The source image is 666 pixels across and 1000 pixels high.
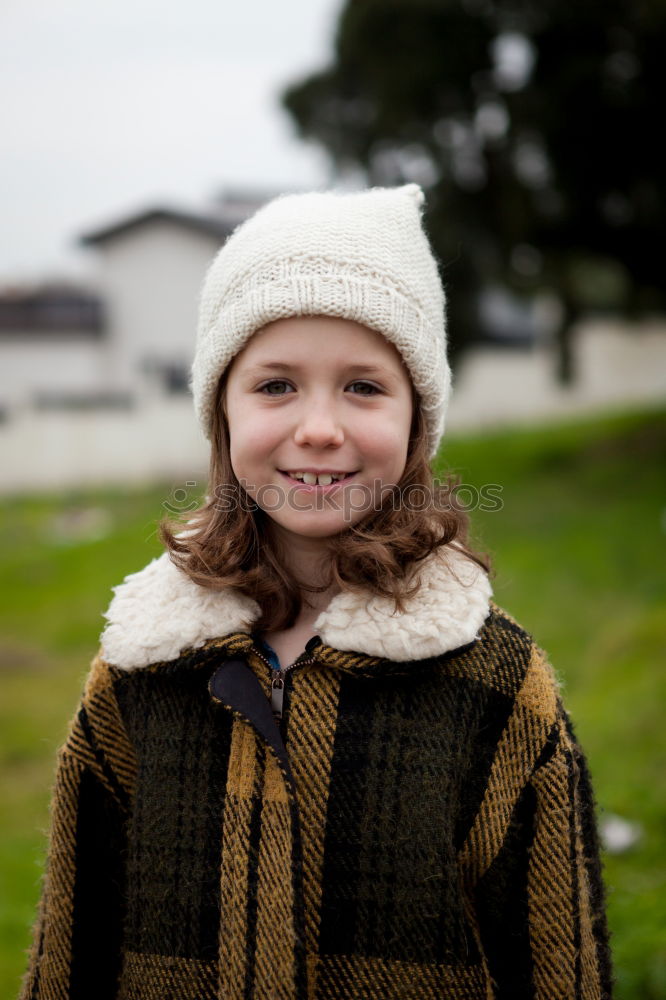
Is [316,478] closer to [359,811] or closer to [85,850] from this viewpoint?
[359,811]

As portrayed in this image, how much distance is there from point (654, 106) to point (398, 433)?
984 cm

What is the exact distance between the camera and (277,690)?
1.58 meters

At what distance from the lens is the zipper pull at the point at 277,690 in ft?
5.15

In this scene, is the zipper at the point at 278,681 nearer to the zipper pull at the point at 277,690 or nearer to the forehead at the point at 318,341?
the zipper pull at the point at 277,690

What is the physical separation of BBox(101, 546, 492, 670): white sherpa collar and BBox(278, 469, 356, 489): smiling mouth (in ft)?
0.65

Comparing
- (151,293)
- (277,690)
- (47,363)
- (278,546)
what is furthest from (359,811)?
(151,293)

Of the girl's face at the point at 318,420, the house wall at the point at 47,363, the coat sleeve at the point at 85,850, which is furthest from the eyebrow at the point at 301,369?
the house wall at the point at 47,363

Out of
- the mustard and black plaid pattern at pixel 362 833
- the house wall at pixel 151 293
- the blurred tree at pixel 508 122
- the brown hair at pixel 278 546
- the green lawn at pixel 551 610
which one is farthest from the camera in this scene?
the house wall at pixel 151 293

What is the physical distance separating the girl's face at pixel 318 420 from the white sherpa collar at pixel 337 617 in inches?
6.7

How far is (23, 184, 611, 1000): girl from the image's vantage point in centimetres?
149

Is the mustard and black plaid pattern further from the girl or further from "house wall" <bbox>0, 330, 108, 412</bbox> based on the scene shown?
"house wall" <bbox>0, 330, 108, 412</bbox>

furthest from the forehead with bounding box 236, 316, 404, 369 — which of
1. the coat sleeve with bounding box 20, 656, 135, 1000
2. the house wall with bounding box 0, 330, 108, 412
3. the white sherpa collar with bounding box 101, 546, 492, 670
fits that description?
the house wall with bounding box 0, 330, 108, 412

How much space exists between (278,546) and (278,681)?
0.29 metres

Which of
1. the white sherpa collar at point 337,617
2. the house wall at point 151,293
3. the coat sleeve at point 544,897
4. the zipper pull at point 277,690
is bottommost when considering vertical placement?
the coat sleeve at point 544,897
